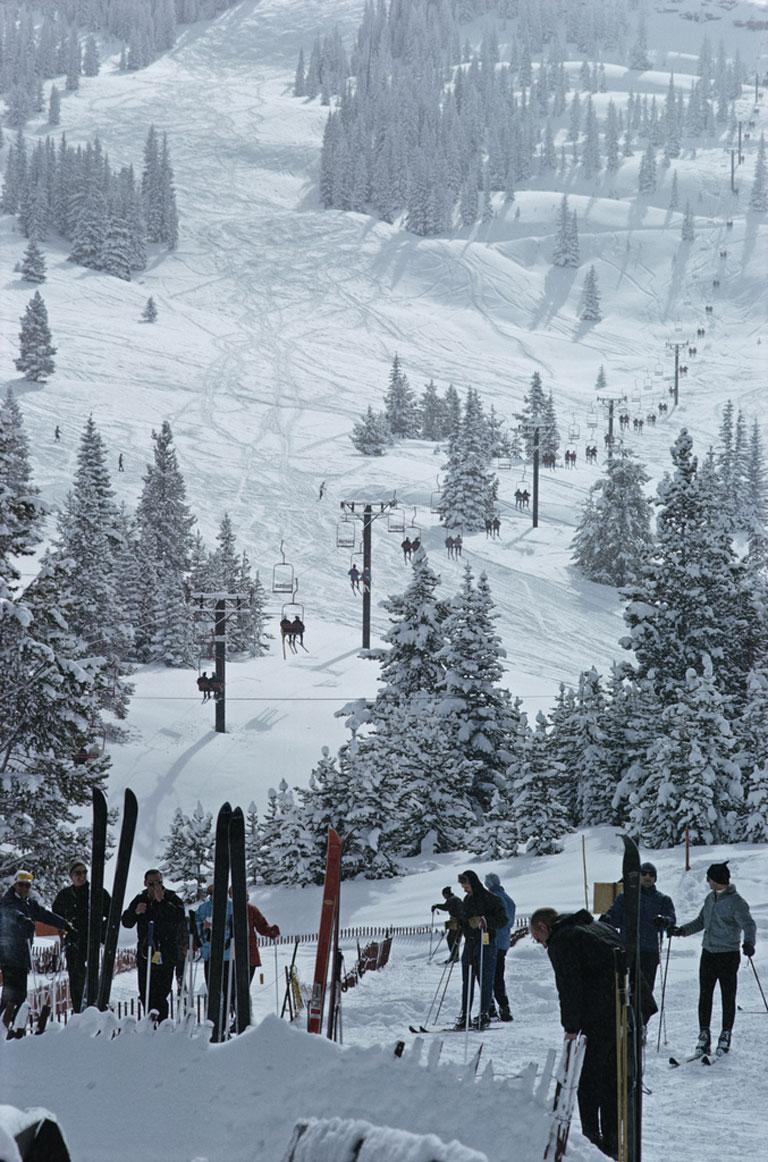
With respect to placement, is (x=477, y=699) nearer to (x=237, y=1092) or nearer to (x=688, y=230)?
(x=237, y=1092)

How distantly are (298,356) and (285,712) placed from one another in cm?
7056

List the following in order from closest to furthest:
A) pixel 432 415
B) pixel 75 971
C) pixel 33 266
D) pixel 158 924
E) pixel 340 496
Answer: pixel 158 924 < pixel 75 971 < pixel 340 496 < pixel 432 415 < pixel 33 266

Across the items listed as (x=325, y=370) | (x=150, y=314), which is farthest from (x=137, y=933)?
(x=150, y=314)

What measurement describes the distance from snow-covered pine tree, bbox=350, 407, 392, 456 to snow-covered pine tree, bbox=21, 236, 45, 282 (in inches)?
1927

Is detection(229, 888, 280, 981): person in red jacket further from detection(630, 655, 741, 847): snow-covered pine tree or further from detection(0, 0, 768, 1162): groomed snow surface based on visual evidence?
detection(630, 655, 741, 847): snow-covered pine tree

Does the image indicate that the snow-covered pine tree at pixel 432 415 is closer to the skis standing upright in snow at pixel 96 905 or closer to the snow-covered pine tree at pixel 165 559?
the snow-covered pine tree at pixel 165 559

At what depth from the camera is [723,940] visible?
952 centimetres

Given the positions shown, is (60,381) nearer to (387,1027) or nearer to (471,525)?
(471,525)

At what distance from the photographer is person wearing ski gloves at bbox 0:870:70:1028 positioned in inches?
401

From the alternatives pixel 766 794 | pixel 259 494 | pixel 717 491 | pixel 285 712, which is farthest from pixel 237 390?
pixel 766 794

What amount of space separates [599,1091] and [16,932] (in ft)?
16.9

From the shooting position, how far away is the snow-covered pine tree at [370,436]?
91.8m

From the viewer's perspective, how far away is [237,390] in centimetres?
10175

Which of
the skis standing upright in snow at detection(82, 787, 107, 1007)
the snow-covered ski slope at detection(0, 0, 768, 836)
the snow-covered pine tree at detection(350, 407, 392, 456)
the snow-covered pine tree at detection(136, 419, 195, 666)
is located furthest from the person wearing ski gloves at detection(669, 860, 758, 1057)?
the snow-covered pine tree at detection(350, 407, 392, 456)
